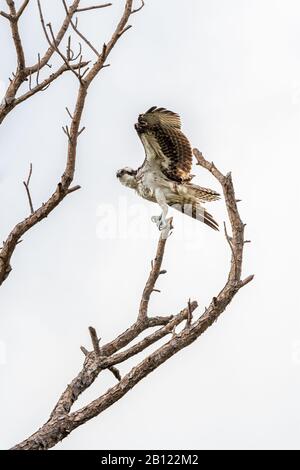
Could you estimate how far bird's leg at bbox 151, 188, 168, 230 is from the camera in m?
11.3

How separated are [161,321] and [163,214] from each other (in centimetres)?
164

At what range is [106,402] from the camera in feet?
31.6


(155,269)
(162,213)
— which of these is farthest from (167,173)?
(155,269)

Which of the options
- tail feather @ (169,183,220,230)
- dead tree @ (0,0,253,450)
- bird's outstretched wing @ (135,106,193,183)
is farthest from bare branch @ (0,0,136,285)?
tail feather @ (169,183,220,230)

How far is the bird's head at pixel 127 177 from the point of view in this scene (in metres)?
13.0

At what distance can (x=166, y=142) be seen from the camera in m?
12.5

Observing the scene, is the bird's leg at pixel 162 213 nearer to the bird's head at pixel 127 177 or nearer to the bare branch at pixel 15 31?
the bird's head at pixel 127 177

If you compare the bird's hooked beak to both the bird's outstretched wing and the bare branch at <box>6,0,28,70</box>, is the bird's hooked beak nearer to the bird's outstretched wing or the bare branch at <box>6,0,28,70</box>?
the bird's outstretched wing

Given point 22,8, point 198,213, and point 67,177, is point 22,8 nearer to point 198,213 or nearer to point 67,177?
point 67,177

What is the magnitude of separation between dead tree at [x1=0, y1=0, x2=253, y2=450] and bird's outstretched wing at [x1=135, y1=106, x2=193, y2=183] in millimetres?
2080
